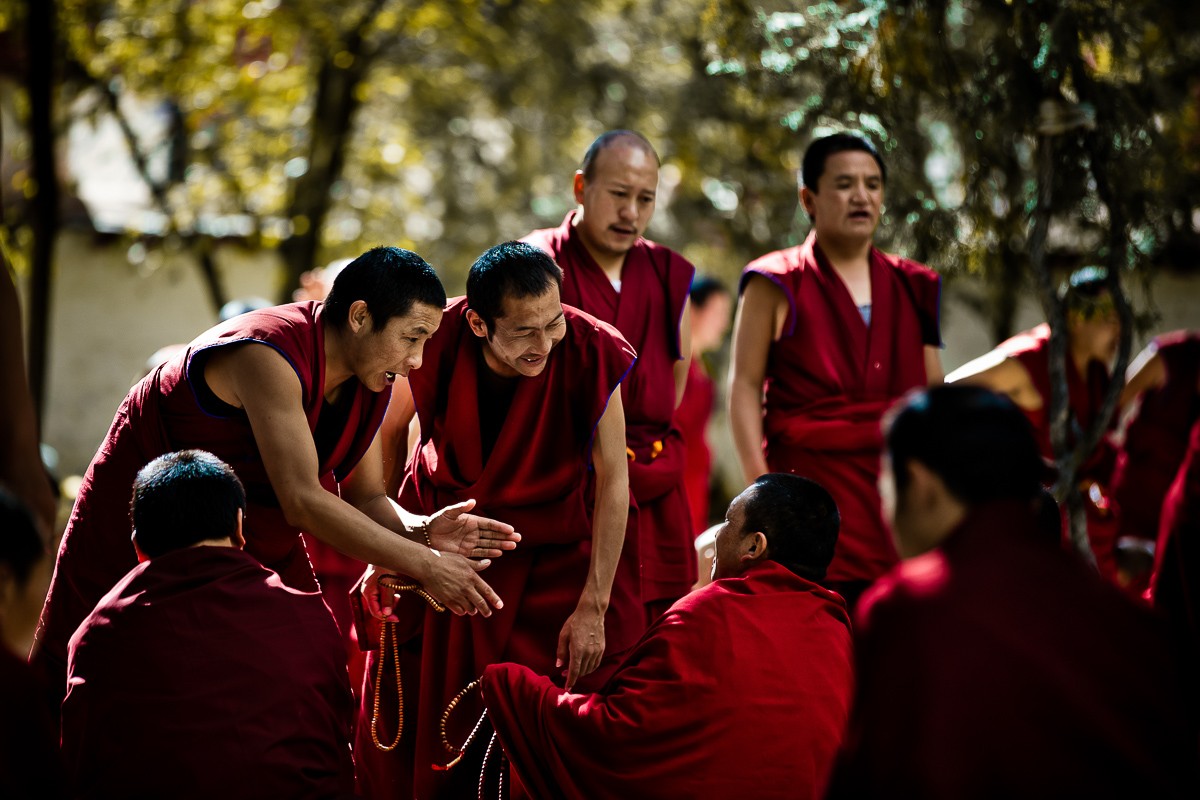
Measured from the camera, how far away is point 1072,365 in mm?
5359

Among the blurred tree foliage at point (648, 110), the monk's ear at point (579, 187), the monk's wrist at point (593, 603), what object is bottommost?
the monk's wrist at point (593, 603)

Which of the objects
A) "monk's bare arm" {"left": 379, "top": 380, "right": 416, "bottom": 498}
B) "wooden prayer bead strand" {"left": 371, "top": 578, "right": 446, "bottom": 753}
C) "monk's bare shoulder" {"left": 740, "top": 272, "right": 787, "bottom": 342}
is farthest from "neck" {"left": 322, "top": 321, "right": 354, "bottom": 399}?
"monk's bare shoulder" {"left": 740, "top": 272, "right": 787, "bottom": 342}

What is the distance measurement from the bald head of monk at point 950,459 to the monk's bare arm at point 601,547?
5.43 feet

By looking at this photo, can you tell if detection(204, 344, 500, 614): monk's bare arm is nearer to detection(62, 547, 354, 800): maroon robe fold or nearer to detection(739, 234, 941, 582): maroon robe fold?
detection(62, 547, 354, 800): maroon robe fold

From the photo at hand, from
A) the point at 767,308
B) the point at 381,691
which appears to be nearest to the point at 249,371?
the point at 381,691

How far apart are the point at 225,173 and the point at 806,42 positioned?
719 centimetres

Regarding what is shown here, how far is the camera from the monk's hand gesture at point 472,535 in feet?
12.0

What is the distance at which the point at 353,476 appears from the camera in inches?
155

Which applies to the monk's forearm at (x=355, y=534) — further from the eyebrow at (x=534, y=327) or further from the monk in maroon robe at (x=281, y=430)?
the eyebrow at (x=534, y=327)

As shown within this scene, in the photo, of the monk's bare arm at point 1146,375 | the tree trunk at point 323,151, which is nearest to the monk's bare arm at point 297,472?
the monk's bare arm at point 1146,375

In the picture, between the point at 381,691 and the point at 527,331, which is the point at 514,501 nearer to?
the point at 527,331

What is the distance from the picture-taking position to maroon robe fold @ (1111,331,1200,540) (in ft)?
18.2

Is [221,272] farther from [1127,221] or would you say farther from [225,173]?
[1127,221]

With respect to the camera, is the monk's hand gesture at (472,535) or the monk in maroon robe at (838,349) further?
the monk in maroon robe at (838,349)
